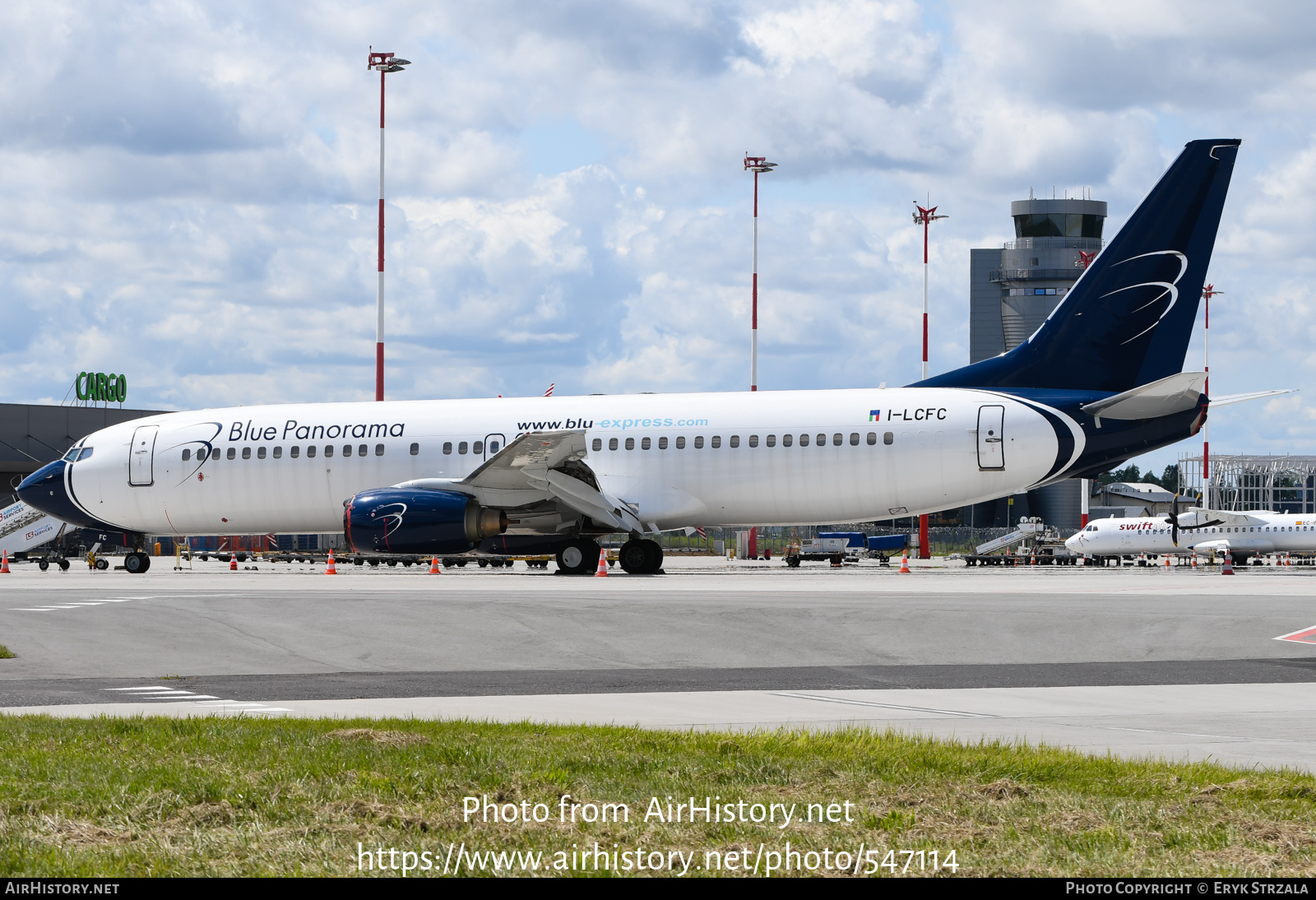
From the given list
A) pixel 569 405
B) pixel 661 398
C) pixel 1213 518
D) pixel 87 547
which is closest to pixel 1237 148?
pixel 661 398

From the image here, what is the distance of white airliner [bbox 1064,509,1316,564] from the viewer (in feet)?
201

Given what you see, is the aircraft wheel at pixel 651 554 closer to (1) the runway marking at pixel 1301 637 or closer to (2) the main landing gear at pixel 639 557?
(2) the main landing gear at pixel 639 557

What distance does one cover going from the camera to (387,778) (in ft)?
24.4

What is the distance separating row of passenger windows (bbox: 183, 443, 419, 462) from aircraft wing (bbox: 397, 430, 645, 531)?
1.65 m

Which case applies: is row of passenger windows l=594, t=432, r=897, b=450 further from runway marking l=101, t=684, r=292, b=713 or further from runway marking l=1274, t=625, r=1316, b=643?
runway marking l=101, t=684, r=292, b=713

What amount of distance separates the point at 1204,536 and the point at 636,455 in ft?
135

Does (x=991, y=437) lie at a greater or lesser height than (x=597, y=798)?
greater

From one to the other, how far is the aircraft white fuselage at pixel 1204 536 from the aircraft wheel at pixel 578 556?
121 feet

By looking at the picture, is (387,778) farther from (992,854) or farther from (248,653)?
(248,653)

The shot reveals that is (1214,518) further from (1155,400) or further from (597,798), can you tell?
(597,798)

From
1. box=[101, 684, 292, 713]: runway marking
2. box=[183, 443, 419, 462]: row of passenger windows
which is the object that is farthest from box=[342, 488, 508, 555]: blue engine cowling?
Answer: box=[101, 684, 292, 713]: runway marking

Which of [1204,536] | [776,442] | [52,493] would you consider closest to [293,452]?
[52,493]

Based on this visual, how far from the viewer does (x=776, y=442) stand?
30.8 meters
